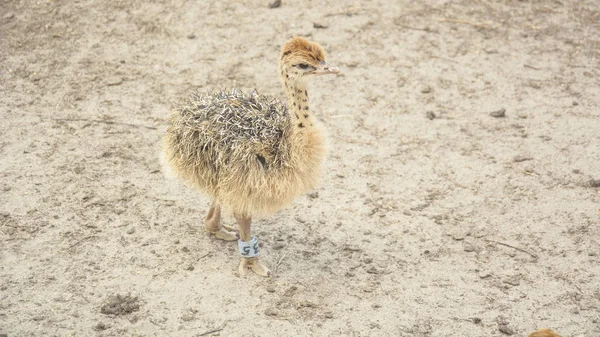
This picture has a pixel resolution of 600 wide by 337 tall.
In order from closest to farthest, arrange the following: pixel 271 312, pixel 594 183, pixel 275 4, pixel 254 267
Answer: pixel 271 312 < pixel 254 267 < pixel 594 183 < pixel 275 4

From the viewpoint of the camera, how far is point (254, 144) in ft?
17.3

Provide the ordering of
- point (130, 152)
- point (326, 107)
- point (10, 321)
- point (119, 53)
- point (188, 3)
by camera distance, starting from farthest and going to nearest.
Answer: point (188, 3)
point (119, 53)
point (326, 107)
point (130, 152)
point (10, 321)

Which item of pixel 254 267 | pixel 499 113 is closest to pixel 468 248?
pixel 254 267

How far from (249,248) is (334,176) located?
153 cm

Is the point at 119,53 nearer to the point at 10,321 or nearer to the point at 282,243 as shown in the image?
the point at 282,243

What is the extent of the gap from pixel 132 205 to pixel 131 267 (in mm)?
803

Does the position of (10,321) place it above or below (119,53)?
below

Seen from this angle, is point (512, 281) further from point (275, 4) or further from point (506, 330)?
point (275, 4)

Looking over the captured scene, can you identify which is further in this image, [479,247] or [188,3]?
[188,3]

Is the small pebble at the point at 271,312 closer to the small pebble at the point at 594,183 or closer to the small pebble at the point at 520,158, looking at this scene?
the small pebble at the point at 520,158

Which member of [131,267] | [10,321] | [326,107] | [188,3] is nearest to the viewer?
[10,321]

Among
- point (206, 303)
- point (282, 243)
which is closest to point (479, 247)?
point (282, 243)

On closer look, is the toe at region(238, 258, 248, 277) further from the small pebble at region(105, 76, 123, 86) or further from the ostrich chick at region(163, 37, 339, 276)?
the small pebble at region(105, 76, 123, 86)

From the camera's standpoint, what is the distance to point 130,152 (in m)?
7.04
